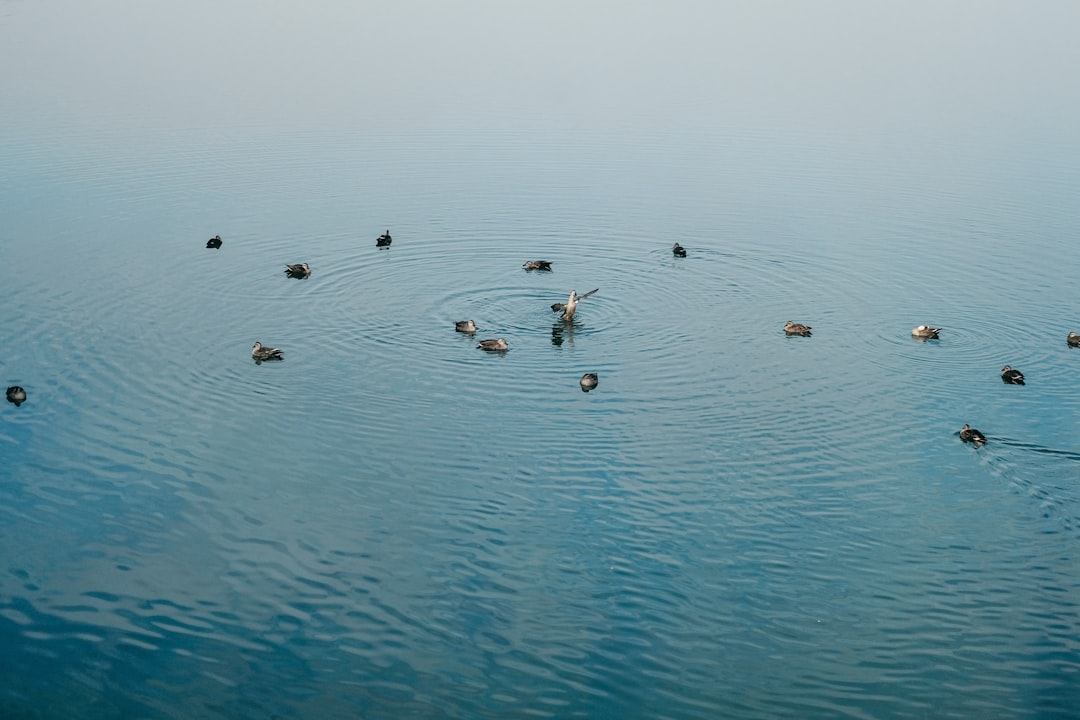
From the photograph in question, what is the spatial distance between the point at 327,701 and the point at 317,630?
1.73 metres

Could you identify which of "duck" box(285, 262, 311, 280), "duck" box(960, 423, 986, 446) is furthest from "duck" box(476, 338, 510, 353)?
"duck" box(960, 423, 986, 446)

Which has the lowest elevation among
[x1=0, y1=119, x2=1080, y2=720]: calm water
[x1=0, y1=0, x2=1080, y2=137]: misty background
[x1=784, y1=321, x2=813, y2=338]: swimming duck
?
[x1=0, y1=119, x2=1080, y2=720]: calm water

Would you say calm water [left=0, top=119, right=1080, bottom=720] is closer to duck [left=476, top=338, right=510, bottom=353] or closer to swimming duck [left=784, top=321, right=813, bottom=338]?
swimming duck [left=784, top=321, right=813, bottom=338]

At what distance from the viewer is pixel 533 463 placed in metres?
24.6

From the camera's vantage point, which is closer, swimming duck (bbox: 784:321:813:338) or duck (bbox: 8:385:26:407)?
duck (bbox: 8:385:26:407)

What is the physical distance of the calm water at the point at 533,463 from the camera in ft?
59.1

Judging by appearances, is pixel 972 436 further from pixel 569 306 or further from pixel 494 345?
pixel 494 345

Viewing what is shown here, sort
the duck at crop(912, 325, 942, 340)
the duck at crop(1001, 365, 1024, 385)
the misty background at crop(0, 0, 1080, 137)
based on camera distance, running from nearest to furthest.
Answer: the duck at crop(1001, 365, 1024, 385) → the duck at crop(912, 325, 942, 340) → the misty background at crop(0, 0, 1080, 137)

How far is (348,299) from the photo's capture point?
113ft

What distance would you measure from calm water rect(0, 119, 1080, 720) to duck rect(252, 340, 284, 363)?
0.32 metres

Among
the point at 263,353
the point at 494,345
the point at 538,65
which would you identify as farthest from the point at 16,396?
the point at 538,65

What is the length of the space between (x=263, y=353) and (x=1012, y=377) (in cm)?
1848

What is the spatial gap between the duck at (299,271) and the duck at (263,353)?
676 centimetres

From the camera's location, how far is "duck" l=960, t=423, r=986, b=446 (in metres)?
25.4
